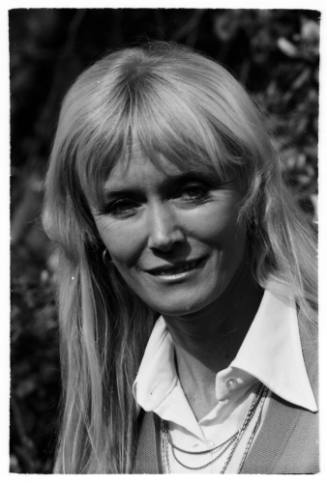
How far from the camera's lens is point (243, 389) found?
2271 millimetres

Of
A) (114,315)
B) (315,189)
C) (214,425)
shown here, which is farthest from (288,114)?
(214,425)

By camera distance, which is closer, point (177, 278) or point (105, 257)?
point (177, 278)

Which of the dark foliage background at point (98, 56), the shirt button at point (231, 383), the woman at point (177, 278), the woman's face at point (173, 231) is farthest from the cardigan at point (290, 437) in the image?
the dark foliage background at point (98, 56)

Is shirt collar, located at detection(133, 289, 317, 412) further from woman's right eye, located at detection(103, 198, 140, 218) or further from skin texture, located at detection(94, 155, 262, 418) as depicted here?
woman's right eye, located at detection(103, 198, 140, 218)

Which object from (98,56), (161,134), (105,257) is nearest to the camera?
(161,134)

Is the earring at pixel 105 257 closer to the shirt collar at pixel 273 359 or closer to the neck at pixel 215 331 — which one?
the neck at pixel 215 331

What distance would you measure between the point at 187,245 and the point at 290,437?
0.56m

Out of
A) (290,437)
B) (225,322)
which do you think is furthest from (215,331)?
(290,437)

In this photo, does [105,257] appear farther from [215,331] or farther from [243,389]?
[243,389]

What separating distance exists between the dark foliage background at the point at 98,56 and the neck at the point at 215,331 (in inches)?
26.1

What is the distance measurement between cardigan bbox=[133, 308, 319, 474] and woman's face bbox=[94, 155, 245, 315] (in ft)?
0.95

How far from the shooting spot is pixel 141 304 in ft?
8.37

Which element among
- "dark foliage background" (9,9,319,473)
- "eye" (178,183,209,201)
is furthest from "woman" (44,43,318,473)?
"dark foliage background" (9,9,319,473)
